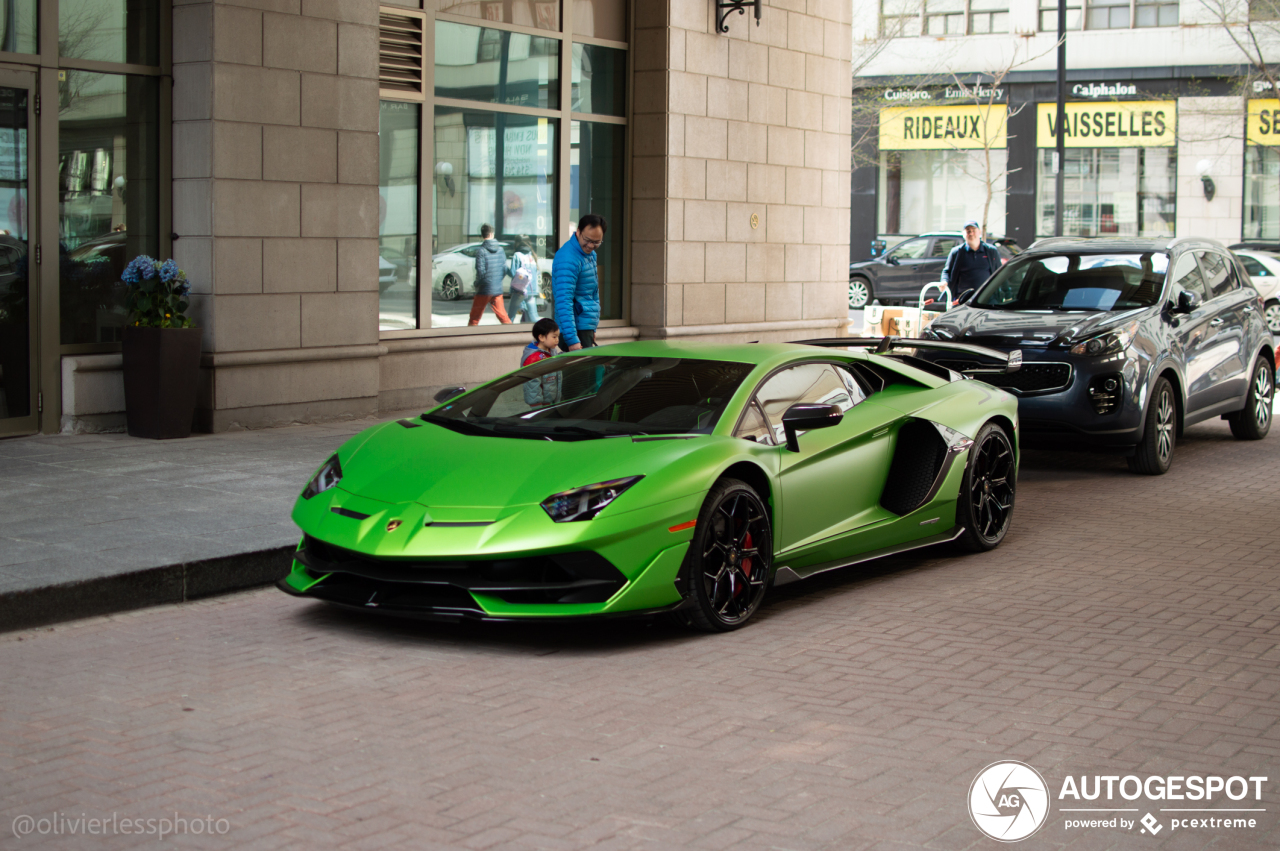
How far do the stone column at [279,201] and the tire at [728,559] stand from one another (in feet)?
21.1

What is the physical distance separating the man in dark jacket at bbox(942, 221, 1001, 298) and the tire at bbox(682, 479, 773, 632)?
1059 cm

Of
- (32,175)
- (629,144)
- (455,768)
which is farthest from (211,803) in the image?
(629,144)

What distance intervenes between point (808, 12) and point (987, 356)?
9.70 metres

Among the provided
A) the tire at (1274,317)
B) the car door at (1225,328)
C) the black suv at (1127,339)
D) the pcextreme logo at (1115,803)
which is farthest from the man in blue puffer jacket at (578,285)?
the tire at (1274,317)

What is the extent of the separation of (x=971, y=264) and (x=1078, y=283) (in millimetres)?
4331

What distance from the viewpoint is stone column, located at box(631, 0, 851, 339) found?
16312mm

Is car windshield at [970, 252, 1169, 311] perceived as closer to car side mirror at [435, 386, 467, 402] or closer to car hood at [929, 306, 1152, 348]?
car hood at [929, 306, 1152, 348]

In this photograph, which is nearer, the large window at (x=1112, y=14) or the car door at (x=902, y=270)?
the car door at (x=902, y=270)

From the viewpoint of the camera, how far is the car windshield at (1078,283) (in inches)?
467

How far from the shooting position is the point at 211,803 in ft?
13.6

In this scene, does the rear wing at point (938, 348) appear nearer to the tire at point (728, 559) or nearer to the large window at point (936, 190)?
the tire at point (728, 559)

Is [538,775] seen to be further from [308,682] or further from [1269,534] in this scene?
[1269,534]

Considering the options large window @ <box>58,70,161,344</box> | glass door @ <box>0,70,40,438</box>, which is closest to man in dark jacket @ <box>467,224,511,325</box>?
large window @ <box>58,70,161,344</box>

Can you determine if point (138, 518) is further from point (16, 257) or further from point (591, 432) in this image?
point (16, 257)
